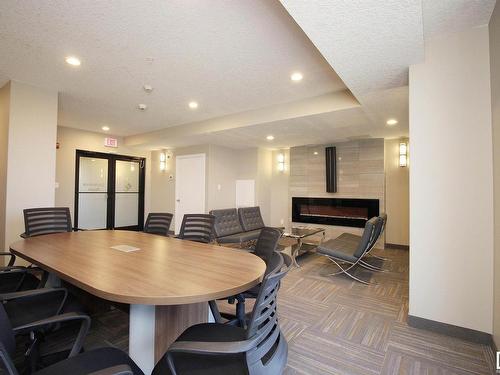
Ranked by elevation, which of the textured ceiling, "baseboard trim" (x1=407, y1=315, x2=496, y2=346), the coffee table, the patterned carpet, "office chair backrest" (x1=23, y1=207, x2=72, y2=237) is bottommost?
the patterned carpet

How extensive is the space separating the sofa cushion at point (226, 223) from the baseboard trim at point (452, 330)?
10.6ft

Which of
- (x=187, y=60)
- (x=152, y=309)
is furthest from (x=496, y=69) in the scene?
(x=152, y=309)

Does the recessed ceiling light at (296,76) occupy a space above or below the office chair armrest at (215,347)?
above

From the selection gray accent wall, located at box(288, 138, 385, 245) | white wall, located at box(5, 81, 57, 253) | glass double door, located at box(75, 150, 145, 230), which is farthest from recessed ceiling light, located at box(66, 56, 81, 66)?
gray accent wall, located at box(288, 138, 385, 245)

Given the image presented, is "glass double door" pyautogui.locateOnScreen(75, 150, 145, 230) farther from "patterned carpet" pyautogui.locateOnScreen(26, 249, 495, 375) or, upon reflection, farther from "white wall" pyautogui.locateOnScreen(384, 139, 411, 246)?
"white wall" pyautogui.locateOnScreen(384, 139, 411, 246)

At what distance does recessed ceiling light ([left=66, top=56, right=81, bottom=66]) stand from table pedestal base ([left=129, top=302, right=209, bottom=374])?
9.34ft

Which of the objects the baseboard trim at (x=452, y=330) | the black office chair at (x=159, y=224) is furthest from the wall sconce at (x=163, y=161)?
the baseboard trim at (x=452, y=330)

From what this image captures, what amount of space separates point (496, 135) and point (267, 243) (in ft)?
6.75

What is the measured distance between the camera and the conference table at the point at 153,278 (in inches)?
49.6

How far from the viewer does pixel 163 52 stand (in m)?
2.65

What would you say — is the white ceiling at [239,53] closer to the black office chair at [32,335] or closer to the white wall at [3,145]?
the white wall at [3,145]

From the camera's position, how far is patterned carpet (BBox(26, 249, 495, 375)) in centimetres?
182

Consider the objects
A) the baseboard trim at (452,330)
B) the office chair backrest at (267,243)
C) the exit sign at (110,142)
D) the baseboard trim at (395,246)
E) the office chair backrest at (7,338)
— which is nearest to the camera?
the office chair backrest at (7,338)

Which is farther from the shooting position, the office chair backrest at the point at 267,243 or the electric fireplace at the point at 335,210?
the electric fireplace at the point at 335,210
